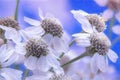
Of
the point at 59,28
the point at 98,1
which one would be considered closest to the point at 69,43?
the point at 59,28

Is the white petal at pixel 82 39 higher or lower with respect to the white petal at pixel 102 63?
higher

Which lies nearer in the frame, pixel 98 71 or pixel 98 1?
pixel 98 71

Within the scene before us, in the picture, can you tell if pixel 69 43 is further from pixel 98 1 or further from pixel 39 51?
pixel 98 1

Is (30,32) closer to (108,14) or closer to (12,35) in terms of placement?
(12,35)

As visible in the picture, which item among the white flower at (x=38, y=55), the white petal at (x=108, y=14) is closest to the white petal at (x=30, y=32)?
the white flower at (x=38, y=55)

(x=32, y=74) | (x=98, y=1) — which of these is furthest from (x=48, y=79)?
(x=98, y=1)

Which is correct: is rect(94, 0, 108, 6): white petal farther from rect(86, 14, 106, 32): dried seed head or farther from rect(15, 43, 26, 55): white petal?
rect(15, 43, 26, 55): white petal

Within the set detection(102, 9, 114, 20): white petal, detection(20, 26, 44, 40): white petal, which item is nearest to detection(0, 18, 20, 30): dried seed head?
detection(20, 26, 44, 40): white petal

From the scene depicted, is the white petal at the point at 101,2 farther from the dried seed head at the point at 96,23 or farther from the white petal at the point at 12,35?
the white petal at the point at 12,35
